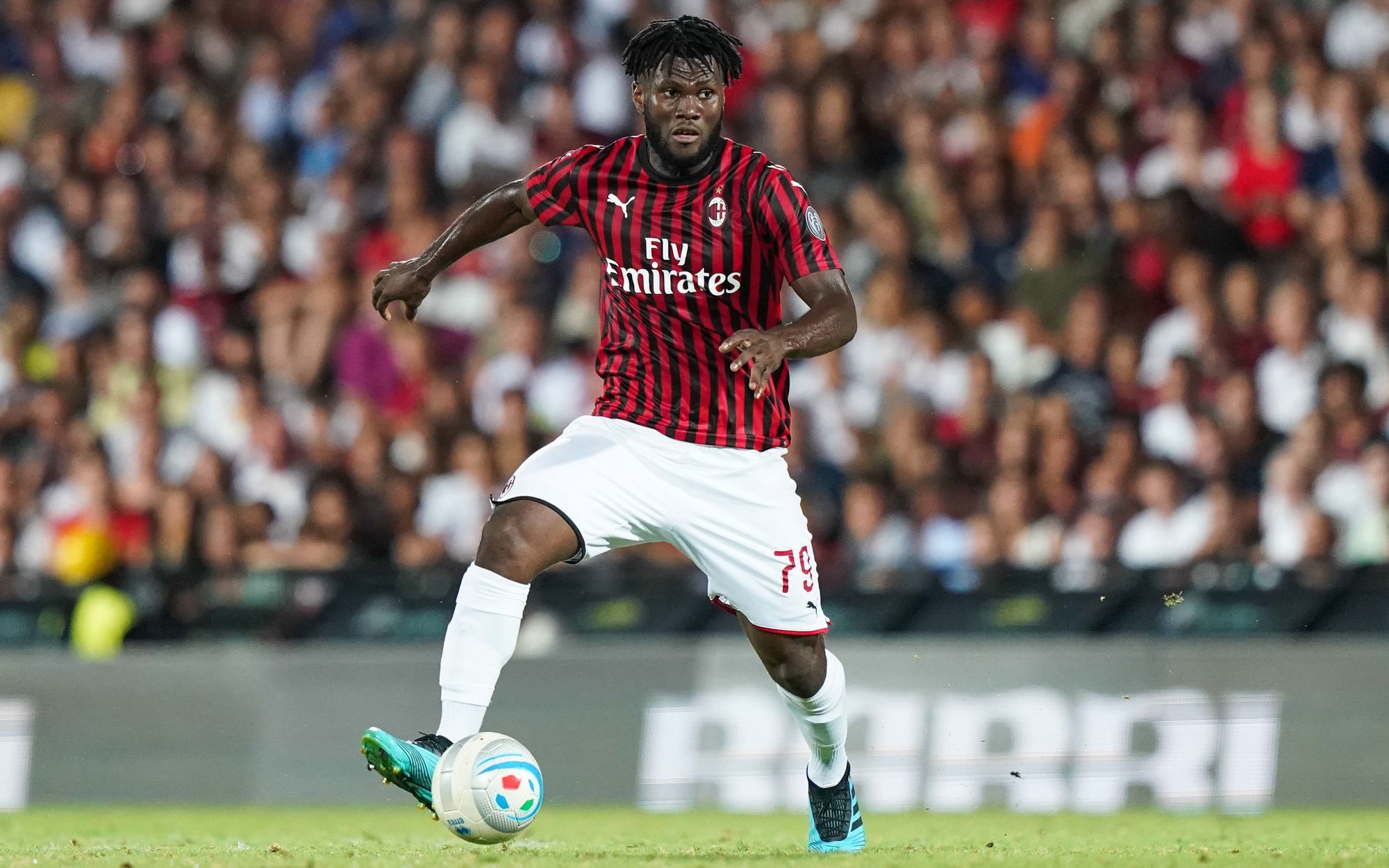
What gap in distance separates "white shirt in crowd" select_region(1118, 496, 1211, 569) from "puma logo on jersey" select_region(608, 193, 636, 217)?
4.57 m

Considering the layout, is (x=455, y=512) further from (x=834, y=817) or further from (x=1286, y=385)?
(x=834, y=817)

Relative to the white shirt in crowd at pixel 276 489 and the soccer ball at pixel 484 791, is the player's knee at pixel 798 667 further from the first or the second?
the white shirt in crowd at pixel 276 489

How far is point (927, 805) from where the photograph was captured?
31.1 ft

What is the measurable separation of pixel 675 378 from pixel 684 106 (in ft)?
2.74

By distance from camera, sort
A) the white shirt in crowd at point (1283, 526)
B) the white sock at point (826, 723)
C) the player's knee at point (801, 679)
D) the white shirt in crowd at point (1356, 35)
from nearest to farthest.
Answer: the player's knee at point (801, 679)
the white sock at point (826, 723)
the white shirt in crowd at point (1283, 526)
the white shirt in crowd at point (1356, 35)

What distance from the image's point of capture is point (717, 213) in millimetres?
6289

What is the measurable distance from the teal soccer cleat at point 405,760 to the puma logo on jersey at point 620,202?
171 cm

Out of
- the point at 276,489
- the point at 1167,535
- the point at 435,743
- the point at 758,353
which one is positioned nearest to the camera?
the point at 758,353

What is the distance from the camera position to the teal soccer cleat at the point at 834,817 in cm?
684

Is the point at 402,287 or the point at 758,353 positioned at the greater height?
the point at 402,287

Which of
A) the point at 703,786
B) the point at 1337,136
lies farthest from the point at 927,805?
the point at 1337,136

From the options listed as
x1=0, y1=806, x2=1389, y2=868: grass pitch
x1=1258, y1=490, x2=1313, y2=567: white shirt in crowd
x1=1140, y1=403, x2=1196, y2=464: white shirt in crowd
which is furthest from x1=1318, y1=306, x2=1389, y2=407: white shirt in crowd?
x1=0, y1=806, x2=1389, y2=868: grass pitch

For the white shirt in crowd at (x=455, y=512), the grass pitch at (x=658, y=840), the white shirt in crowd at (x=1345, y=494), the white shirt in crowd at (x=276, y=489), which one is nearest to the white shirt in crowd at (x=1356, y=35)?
the white shirt in crowd at (x=1345, y=494)

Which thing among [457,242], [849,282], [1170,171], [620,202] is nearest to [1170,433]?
[1170,171]
